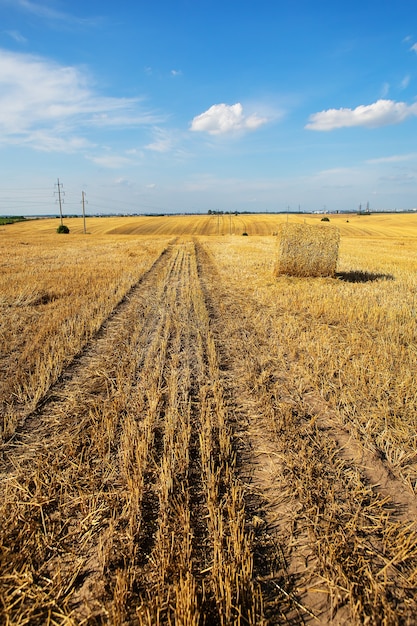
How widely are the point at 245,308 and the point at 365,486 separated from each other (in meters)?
6.49

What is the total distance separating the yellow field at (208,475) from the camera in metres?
2.07

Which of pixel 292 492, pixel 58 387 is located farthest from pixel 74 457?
pixel 292 492

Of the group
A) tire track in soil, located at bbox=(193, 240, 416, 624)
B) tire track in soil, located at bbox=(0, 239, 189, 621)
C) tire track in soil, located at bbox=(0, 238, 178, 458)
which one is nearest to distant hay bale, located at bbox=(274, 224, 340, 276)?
tire track in soil, located at bbox=(0, 238, 178, 458)

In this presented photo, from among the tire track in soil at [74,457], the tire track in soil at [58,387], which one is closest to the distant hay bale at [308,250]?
the tire track in soil at [58,387]

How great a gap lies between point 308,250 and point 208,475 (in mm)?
11403

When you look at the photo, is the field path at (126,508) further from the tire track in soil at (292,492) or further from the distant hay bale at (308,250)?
the distant hay bale at (308,250)

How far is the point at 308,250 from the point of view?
13.1 meters

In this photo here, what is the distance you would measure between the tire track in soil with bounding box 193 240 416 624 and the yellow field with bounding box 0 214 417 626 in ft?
0.04

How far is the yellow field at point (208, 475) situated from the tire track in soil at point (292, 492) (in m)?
0.01

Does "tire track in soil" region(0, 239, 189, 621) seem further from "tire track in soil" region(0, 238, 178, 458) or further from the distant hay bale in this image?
the distant hay bale

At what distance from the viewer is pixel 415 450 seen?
11.3 ft

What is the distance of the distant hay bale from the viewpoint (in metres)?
13.0

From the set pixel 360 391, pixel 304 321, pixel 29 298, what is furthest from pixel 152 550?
pixel 29 298

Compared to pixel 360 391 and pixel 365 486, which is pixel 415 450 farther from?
pixel 360 391
